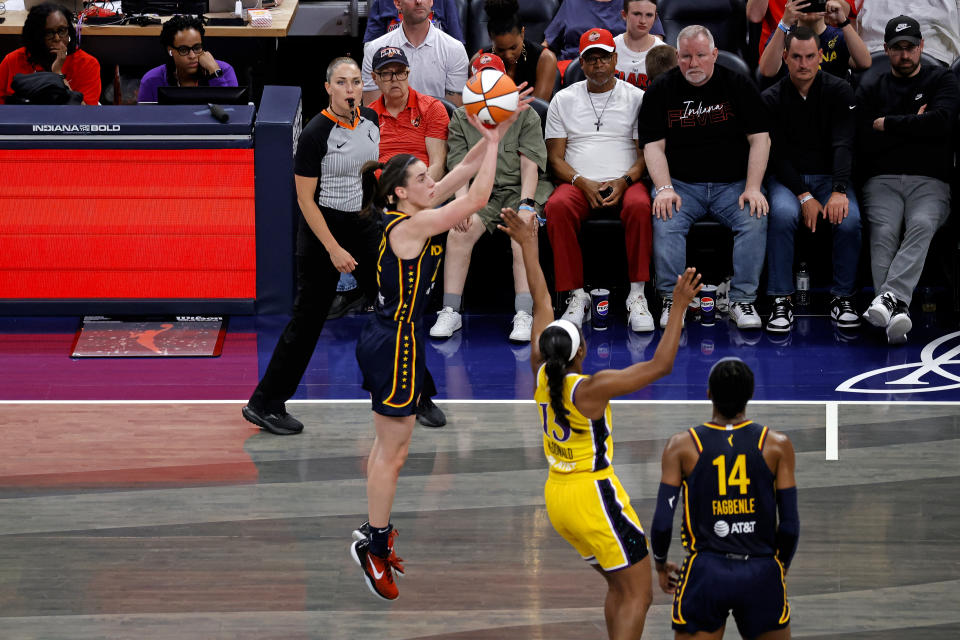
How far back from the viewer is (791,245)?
9.62 meters

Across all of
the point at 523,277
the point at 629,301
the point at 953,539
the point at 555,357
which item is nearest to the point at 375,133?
the point at 523,277

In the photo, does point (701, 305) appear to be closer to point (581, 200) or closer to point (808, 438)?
point (581, 200)

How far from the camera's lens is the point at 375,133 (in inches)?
310

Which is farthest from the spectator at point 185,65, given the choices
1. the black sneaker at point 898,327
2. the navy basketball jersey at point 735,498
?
the navy basketball jersey at point 735,498

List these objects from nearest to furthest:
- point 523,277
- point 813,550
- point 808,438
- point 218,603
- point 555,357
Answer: point 555,357 < point 218,603 < point 813,550 < point 808,438 < point 523,277

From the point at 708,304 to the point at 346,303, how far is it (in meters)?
2.77

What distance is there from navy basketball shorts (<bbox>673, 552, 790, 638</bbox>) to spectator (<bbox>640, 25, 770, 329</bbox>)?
5089 millimetres

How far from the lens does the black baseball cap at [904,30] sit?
9.56 metres

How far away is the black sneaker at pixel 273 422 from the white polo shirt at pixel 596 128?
3.33 meters

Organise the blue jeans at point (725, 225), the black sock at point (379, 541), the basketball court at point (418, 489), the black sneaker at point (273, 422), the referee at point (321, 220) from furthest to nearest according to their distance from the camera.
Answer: the blue jeans at point (725, 225), the black sneaker at point (273, 422), the referee at point (321, 220), the black sock at point (379, 541), the basketball court at point (418, 489)

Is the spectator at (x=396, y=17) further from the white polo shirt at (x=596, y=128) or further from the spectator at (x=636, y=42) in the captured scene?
the white polo shirt at (x=596, y=128)

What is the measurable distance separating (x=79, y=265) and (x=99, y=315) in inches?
16.0

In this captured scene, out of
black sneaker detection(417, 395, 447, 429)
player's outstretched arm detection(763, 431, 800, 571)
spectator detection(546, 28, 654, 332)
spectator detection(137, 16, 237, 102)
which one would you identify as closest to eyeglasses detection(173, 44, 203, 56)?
spectator detection(137, 16, 237, 102)

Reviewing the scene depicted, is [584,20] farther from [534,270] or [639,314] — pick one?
[534,270]
